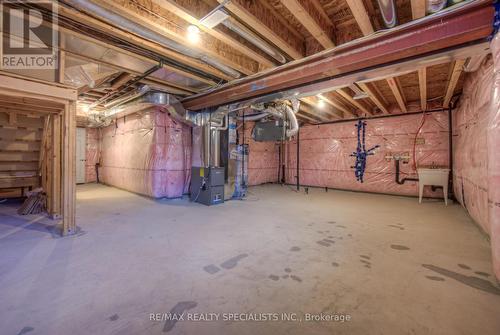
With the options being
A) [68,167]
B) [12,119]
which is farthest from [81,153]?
[68,167]

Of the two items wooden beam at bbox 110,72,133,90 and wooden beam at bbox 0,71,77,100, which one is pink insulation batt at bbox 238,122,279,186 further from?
wooden beam at bbox 0,71,77,100

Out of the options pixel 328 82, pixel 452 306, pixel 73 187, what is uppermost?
pixel 328 82

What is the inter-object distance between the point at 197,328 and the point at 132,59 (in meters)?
2.91

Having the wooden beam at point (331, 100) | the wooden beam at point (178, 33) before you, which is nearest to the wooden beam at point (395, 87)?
the wooden beam at point (331, 100)

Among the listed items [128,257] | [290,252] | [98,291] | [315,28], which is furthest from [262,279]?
[315,28]

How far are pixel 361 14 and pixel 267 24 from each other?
818 millimetres

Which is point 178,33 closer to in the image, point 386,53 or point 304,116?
point 386,53

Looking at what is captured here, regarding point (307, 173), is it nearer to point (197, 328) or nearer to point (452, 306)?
point (452, 306)

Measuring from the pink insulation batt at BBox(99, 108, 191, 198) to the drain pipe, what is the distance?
8.04 feet

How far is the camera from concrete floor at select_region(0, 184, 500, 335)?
1151 mm

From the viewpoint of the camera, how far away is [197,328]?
1.11m

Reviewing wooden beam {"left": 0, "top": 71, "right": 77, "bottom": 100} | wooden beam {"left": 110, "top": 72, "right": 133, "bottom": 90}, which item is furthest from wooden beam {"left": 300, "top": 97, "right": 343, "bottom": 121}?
wooden beam {"left": 0, "top": 71, "right": 77, "bottom": 100}

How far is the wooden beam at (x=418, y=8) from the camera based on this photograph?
1.65 metres

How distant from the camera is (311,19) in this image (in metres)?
1.89
